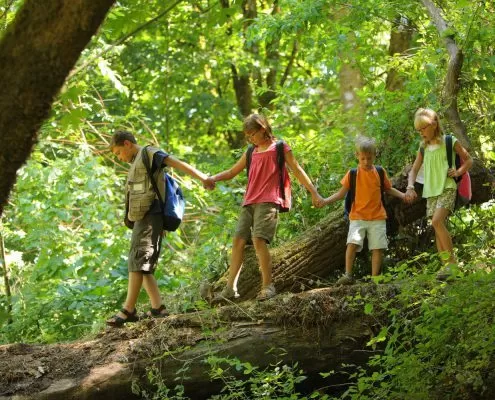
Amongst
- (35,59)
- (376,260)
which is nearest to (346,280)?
(376,260)

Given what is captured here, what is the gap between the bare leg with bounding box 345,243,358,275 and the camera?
730cm

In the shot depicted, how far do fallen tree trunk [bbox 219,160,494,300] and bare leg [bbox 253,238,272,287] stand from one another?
0.33m

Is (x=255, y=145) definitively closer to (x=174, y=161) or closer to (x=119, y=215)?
(x=174, y=161)

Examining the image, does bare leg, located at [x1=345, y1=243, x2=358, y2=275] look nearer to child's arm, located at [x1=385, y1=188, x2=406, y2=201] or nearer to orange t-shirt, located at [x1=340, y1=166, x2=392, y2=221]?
orange t-shirt, located at [x1=340, y1=166, x2=392, y2=221]

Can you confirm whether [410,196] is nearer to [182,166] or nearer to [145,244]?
[182,166]

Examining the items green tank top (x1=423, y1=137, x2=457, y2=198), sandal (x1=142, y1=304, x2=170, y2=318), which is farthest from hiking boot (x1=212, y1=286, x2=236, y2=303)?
green tank top (x1=423, y1=137, x2=457, y2=198)

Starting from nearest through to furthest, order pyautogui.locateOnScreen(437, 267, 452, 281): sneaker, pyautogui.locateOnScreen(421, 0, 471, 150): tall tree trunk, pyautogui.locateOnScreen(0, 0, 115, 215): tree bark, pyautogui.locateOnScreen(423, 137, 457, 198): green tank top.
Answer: pyautogui.locateOnScreen(0, 0, 115, 215): tree bark
pyautogui.locateOnScreen(437, 267, 452, 281): sneaker
pyautogui.locateOnScreen(423, 137, 457, 198): green tank top
pyautogui.locateOnScreen(421, 0, 471, 150): tall tree trunk

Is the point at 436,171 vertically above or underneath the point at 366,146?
underneath

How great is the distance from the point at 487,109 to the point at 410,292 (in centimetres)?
396

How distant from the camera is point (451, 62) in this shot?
27.6 feet

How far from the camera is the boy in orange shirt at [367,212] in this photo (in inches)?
288

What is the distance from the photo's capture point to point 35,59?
9.06 ft

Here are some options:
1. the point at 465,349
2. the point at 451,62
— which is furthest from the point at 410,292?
the point at 451,62

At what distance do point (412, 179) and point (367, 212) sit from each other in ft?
1.80
